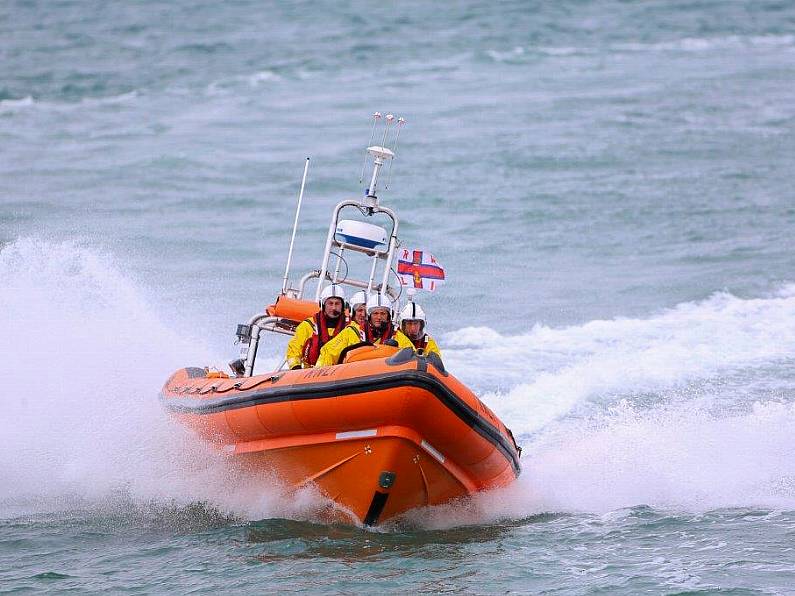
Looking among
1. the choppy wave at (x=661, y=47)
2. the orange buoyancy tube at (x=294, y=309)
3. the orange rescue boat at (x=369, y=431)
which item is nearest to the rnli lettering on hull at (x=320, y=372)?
the orange rescue boat at (x=369, y=431)

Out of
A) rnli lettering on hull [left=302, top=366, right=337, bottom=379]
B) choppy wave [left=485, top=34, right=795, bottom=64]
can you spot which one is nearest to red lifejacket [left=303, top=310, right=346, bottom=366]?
rnli lettering on hull [left=302, top=366, right=337, bottom=379]

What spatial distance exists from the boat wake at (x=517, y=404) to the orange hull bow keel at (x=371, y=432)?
0.23m

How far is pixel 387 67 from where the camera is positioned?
2825 centimetres

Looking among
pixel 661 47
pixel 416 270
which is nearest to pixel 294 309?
pixel 416 270

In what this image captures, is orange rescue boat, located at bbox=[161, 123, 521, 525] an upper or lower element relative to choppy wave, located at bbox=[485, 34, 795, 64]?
lower

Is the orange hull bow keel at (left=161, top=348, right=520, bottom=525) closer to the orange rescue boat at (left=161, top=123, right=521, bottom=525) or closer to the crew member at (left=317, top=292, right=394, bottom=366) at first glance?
the orange rescue boat at (left=161, top=123, right=521, bottom=525)

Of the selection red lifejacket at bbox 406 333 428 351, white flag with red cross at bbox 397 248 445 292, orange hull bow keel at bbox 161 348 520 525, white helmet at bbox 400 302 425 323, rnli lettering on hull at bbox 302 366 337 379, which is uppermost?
white flag with red cross at bbox 397 248 445 292

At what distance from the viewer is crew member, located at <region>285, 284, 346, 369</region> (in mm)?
8766

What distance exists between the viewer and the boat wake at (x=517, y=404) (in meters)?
8.74

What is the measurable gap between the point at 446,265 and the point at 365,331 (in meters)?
7.74

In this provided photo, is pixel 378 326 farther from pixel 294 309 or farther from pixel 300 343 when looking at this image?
pixel 294 309

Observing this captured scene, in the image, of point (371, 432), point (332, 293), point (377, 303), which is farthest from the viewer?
point (332, 293)

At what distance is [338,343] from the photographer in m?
8.59

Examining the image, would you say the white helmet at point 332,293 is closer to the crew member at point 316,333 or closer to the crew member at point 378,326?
the crew member at point 316,333
